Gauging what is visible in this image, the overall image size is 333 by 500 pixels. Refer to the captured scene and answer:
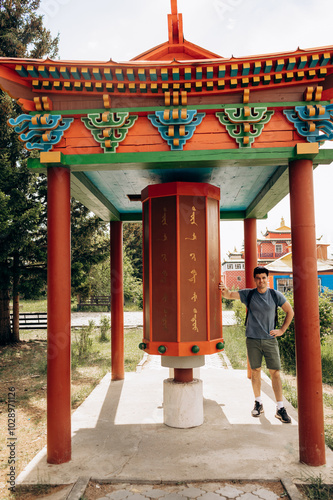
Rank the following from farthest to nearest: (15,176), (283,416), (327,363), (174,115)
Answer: (15,176) → (327,363) → (283,416) → (174,115)

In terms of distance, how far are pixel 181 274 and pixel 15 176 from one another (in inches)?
341

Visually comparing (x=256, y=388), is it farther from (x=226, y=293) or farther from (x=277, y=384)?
(x=226, y=293)

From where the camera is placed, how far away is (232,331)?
1368cm

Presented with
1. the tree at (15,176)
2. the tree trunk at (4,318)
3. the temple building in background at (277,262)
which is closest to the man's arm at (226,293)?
the tree at (15,176)

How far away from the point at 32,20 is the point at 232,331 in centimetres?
1273

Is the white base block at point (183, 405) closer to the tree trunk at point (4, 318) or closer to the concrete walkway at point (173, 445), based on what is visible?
the concrete walkway at point (173, 445)

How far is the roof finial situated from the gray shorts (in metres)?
3.83

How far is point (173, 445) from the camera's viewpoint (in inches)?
167

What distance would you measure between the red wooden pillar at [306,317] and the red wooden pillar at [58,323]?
7.95 ft

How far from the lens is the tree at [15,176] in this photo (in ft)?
35.3

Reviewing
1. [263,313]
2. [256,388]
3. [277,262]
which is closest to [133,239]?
[277,262]

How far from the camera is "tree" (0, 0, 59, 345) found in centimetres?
1075

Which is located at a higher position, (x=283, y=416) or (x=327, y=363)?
(x=283, y=416)

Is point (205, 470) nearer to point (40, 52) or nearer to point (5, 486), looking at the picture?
point (5, 486)
